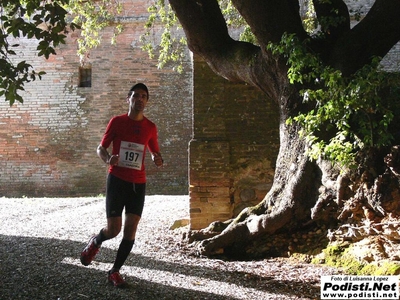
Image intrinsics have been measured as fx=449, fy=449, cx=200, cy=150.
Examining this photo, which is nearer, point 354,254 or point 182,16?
point 354,254

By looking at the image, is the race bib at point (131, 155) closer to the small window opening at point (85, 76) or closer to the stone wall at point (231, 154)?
the stone wall at point (231, 154)

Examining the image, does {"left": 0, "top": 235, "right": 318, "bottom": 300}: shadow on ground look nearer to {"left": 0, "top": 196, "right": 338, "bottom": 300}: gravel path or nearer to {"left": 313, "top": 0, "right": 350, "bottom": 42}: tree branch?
{"left": 0, "top": 196, "right": 338, "bottom": 300}: gravel path

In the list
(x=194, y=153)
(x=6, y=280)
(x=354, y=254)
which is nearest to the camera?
(x=6, y=280)

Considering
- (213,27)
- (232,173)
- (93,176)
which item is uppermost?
(213,27)

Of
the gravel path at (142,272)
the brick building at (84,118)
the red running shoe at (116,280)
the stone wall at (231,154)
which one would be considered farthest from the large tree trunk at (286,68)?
the brick building at (84,118)

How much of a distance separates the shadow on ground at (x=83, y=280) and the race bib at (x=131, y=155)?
1.07 metres

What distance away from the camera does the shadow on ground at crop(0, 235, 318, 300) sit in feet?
12.3

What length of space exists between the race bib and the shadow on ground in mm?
1073

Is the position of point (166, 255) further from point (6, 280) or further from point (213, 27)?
point (213, 27)

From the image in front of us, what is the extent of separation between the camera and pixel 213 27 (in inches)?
237

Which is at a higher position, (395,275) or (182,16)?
(182,16)

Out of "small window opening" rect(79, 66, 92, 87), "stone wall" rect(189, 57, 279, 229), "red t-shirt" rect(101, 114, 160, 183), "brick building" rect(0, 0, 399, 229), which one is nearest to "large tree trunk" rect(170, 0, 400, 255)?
"stone wall" rect(189, 57, 279, 229)

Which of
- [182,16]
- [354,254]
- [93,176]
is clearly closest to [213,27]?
[182,16]

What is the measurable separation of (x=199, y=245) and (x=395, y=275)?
8.22ft
